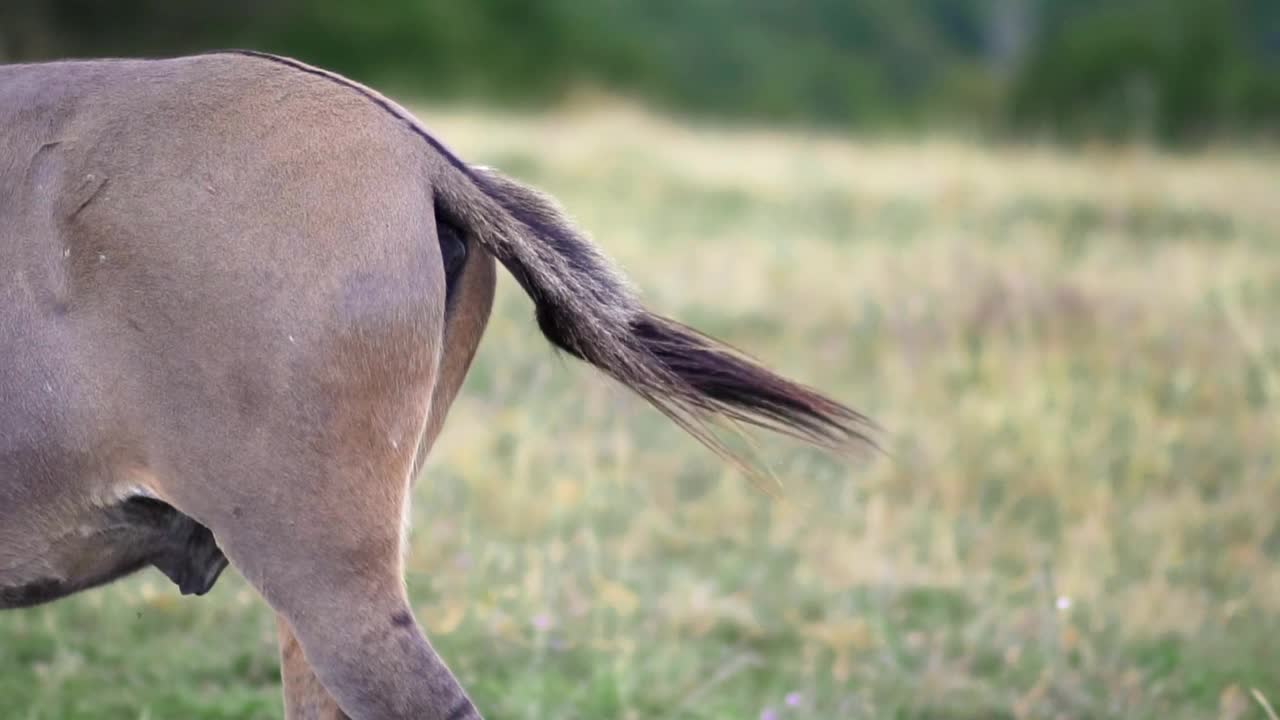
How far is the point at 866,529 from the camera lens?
5.34 meters

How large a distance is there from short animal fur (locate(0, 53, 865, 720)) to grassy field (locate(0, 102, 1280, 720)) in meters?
0.72

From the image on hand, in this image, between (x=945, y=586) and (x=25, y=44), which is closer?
(x=945, y=586)

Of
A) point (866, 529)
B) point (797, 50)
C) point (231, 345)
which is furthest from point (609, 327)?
point (797, 50)

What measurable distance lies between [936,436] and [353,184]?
4351 millimetres

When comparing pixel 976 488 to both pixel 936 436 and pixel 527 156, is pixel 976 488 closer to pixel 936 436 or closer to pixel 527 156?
pixel 936 436

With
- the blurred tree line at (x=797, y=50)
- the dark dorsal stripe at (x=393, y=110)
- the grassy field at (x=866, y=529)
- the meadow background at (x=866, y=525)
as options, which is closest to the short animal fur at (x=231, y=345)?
the dark dorsal stripe at (x=393, y=110)

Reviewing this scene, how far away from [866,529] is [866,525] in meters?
0.03

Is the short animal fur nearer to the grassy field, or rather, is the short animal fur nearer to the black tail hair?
the black tail hair

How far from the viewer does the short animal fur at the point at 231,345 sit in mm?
2326

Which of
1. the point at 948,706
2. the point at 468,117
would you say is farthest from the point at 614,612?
the point at 468,117

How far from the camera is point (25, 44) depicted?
19594 mm

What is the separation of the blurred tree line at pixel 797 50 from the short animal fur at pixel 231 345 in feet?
36.9

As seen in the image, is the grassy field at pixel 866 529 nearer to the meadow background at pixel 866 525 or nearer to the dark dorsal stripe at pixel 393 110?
the meadow background at pixel 866 525

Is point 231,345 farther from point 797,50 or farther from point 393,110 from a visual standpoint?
point 797,50
